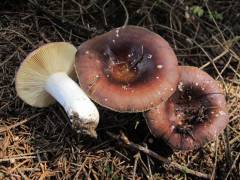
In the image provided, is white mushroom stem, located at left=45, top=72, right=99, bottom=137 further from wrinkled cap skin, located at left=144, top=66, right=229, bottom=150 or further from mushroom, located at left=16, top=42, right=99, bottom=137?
wrinkled cap skin, located at left=144, top=66, right=229, bottom=150

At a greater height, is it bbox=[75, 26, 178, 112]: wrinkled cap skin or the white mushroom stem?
bbox=[75, 26, 178, 112]: wrinkled cap skin

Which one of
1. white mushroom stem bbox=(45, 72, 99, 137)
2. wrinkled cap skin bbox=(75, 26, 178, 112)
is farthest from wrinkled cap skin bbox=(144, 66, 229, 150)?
white mushroom stem bbox=(45, 72, 99, 137)

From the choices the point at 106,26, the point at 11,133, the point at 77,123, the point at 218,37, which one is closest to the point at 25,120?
the point at 11,133

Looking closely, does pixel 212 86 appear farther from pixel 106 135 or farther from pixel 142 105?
pixel 106 135

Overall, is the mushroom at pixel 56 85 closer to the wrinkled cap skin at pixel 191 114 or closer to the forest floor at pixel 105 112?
the forest floor at pixel 105 112

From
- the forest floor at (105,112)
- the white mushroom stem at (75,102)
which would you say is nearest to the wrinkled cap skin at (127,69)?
the white mushroom stem at (75,102)

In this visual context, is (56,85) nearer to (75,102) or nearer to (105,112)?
(75,102)

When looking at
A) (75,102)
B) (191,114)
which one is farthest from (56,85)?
(191,114)
